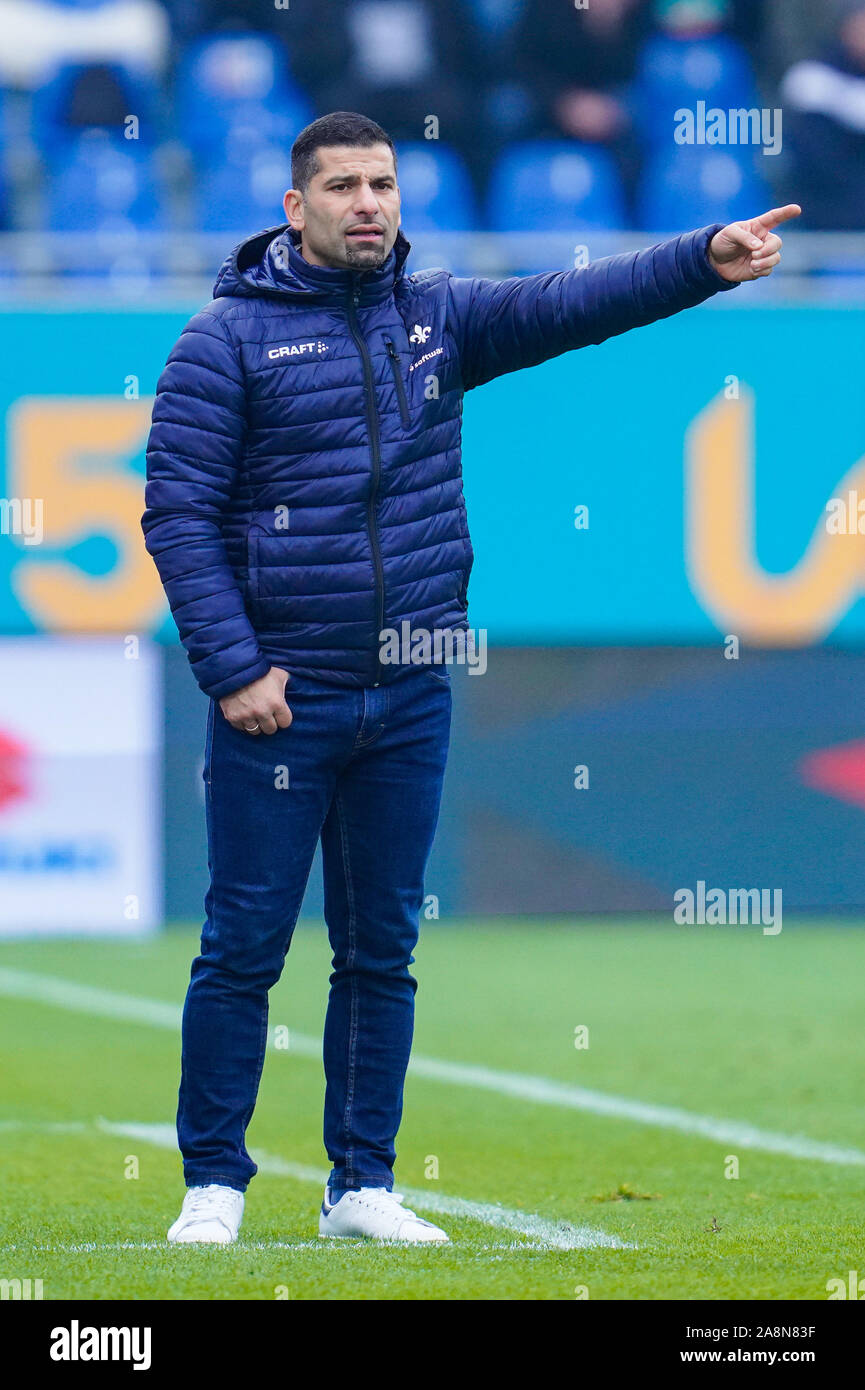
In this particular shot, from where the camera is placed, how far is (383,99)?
37.1 feet

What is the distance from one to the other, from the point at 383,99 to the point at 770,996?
561cm

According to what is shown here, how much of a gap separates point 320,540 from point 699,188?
776 centimetres

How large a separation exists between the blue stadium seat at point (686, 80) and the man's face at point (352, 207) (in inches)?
322

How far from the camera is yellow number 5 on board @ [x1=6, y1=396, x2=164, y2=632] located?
905 centimetres

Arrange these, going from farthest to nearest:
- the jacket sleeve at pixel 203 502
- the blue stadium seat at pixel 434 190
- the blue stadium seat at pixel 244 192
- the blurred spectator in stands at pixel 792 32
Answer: the blurred spectator in stands at pixel 792 32 < the blue stadium seat at pixel 434 190 < the blue stadium seat at pixel 244 192 < the jacket sleeve at pixel 203 502

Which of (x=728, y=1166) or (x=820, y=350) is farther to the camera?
(x=820, y=350)

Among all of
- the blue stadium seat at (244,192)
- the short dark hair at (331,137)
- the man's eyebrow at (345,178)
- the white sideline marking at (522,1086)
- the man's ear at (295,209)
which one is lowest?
the white sideline marking at (522,1086)

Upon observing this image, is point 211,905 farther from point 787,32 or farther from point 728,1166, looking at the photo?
point 787,32

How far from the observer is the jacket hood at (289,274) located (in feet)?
12.7

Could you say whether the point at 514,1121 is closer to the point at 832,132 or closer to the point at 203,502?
the point at 203,502

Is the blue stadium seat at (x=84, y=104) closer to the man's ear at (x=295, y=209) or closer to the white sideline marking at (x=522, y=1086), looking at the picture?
the white sideline marking at (x=522, y=1086)

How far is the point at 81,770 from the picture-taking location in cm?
909

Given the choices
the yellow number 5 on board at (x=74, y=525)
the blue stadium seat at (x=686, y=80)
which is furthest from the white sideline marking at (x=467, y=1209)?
the blue stadium seat at (x=686, y=80)
